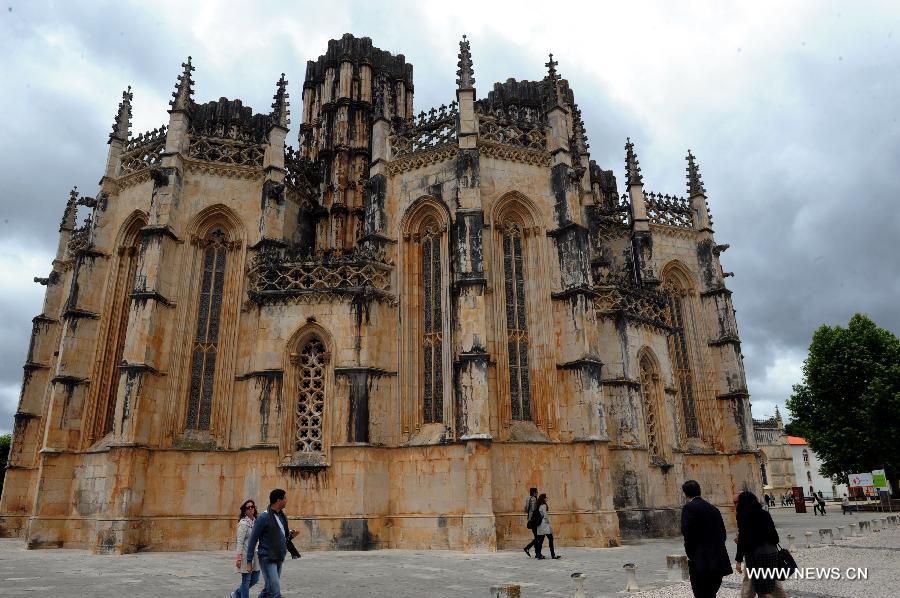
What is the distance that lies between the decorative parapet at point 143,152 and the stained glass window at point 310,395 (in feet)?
31.7

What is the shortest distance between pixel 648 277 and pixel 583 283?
8.34m

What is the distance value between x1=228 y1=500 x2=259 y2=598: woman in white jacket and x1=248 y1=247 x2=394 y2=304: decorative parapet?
1166 centimetres

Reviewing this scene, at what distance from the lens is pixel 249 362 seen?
2028cm

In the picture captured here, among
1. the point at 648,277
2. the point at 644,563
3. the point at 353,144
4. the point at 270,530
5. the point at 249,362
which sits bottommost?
the point at 644,563

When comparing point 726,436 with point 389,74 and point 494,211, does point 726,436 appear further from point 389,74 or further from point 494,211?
point 389,74

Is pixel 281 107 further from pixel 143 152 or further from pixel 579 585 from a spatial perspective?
pixel 579 585

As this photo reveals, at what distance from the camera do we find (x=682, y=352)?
91.7 ft

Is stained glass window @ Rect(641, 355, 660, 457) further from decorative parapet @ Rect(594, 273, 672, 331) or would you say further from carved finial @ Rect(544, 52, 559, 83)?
carved finial @ Rect(544, 52, 559, 83)

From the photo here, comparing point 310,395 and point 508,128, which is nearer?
point 310,395

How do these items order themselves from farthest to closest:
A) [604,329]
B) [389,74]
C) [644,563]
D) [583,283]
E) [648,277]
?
[389,74] → [648,277] → [604,329] → [583,283] → [644,563]

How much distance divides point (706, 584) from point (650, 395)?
17.4 m

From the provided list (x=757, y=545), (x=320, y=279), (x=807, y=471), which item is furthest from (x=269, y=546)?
(x=807, y=471)

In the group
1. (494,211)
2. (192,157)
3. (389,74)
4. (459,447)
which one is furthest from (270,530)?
(389,74)

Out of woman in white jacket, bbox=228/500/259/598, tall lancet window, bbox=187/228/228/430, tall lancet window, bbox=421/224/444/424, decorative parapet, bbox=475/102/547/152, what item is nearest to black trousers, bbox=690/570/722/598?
woman in white jacket, bbox=228/500/259/598
